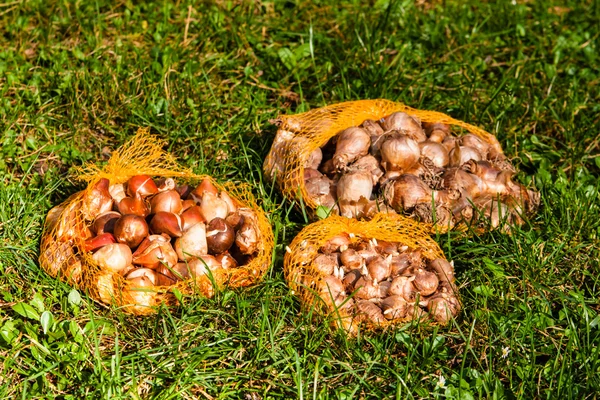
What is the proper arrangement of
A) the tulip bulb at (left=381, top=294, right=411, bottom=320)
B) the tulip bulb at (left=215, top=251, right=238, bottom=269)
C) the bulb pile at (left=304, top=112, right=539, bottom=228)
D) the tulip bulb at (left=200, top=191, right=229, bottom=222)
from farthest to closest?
1. the bulb pile at (left=304, top=112, right=539, bottom=228)
2. the tulip bulb at (left=200, top=191, right=229, bottom=222)
3. the tulip bulb at (left=215, top=251, right=238, bottom=269)
4. the tulip bulb at (left=381, top=294, right=411, bottom=320)

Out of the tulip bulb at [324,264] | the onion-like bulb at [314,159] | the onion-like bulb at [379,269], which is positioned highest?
the onion-like bulb at [314,159]

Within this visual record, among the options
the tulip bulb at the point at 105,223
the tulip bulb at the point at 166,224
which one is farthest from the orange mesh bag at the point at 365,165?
the tulip bulb at the point at 105,223

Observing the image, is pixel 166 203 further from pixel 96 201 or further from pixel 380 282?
pixel 380 282

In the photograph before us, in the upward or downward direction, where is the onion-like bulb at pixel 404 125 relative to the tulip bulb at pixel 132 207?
upward

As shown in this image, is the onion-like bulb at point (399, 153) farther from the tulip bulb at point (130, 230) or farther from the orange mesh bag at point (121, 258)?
the tulip bulb at point (130, 230)

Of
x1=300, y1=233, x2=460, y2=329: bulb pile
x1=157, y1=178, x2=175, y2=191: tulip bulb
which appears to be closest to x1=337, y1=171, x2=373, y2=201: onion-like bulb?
x1=300, y1=233, x2=460, y2=329: bulb pile

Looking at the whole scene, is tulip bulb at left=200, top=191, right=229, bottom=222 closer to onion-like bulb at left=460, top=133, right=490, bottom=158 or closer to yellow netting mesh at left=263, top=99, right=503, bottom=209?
yellow netting mesh at left=263, top=99, right=503, bottom=209
